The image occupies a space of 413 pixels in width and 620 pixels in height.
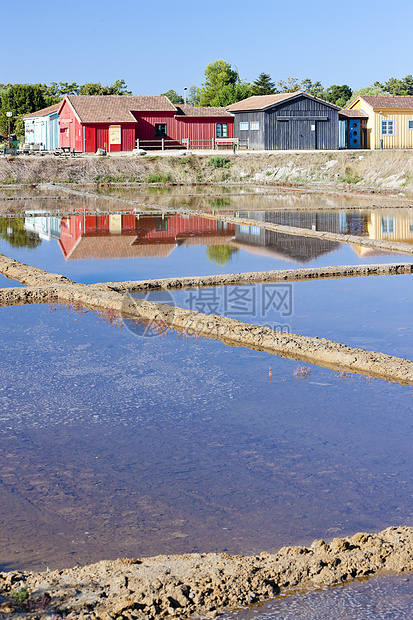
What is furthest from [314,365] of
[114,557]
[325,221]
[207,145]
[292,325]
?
[207,145]

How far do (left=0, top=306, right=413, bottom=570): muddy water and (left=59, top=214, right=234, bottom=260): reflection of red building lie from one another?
10.2m

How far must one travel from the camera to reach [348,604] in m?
4.89

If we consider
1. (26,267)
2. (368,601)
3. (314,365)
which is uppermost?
(26,267)

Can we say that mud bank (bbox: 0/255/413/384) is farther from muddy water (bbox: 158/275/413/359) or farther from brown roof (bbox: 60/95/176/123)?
brown roof (bbox: 60/95/176/123)

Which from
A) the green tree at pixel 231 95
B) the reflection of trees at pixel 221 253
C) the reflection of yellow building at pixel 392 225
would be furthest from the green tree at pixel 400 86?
the reflection of trees at pixel 221 253

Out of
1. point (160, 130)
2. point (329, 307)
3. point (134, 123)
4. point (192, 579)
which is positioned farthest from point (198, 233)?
point (160, 130)

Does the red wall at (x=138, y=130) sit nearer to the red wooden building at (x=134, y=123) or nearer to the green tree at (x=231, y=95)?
the red wooden building at (x=134, y=123)

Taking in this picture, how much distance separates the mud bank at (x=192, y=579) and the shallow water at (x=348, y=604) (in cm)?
9

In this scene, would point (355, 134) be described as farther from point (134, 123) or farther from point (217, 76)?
point (217, 76)

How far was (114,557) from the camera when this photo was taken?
5473 millimetres

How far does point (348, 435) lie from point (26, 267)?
1156cm

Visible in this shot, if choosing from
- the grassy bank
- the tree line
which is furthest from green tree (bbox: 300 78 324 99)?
the grassy bank

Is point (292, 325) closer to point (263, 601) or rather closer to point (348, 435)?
point (348, 435)

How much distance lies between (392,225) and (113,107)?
115 feet
